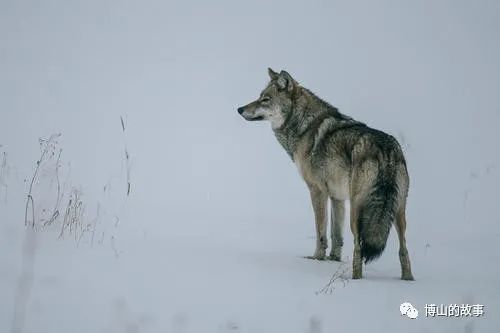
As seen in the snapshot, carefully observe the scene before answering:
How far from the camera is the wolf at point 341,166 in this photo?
433cm

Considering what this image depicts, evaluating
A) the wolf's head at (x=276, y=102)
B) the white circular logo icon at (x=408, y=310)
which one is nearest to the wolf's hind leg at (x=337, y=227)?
the wolf's head at (x=276, y=102)

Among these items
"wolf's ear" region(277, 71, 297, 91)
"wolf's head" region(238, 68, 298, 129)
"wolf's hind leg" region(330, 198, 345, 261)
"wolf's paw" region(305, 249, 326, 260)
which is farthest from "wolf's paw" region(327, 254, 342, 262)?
"wolf's ear" region(277, 71, 297, 91)

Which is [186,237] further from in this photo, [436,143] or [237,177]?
[436,143]

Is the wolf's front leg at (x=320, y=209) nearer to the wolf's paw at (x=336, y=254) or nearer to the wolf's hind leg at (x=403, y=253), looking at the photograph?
the wolf's paw at (x=336, y=254)

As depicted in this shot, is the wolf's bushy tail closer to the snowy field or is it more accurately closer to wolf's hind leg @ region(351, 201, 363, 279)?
wolf's hind leg @ region(351, 201, 363, 279)

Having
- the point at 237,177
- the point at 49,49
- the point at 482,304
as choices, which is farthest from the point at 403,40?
the point at 482,304

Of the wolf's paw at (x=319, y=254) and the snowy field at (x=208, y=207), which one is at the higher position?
the snowy field at (x=208, y=207)

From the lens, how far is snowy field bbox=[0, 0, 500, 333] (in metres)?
2.93

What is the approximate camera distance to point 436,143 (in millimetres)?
14000

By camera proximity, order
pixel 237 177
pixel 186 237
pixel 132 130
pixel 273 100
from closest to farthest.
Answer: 1. pixel 186 237
2. pixel 273 100
3. pixel 237 177
4. pixel 132 130

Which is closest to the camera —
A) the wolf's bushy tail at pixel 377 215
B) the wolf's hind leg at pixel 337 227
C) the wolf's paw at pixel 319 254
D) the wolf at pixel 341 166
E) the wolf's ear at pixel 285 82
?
the wolf's bushy tail at pixel 377 215

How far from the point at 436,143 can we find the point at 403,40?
26.9 m

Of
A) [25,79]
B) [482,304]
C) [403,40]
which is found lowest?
[482,304]

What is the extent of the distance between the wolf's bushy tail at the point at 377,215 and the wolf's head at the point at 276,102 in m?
2.18
